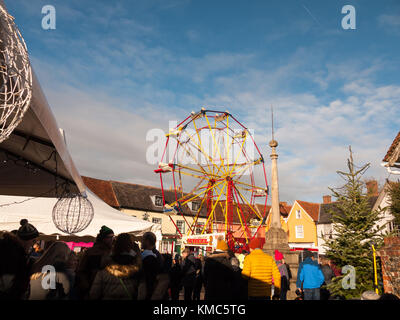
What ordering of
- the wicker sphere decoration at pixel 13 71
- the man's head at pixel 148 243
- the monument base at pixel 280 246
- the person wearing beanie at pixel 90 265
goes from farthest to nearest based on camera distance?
the monument base at pixel 280 246, the man's head at pixel 148 243, the person wearing beanie at pixel 90 265, the wicker sphere decoration at pixel 13 71

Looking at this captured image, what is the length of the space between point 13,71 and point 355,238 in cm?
748

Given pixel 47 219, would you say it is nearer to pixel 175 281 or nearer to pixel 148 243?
pixel 175 281

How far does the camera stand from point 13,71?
160cm

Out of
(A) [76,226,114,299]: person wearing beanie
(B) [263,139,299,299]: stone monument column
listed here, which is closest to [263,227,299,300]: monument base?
(B) [263,139,299,299]: stone monument column

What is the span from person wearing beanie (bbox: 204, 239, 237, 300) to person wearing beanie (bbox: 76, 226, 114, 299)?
1739mm

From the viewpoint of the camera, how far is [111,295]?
2.50m

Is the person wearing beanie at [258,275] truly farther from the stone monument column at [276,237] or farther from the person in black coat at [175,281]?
the stone monument column at [276,237]

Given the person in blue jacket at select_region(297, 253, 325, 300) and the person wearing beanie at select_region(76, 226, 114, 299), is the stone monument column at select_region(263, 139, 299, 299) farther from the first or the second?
the person wearing beanie at select_region(76, 226, 114, 299)

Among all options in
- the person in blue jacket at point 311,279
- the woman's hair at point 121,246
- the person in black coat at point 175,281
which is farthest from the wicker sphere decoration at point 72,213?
the person in blue jacket at point 311,279

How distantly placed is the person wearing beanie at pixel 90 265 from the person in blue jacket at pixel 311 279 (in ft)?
16.8

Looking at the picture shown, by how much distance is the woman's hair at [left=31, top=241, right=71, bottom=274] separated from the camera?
8.35 feet

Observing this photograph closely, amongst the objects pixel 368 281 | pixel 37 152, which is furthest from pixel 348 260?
pixel 37 152

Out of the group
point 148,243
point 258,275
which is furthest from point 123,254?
point 258,275

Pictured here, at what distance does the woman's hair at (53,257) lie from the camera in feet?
8.35
